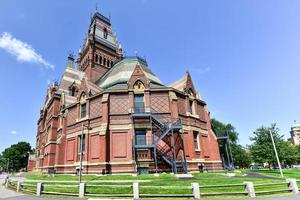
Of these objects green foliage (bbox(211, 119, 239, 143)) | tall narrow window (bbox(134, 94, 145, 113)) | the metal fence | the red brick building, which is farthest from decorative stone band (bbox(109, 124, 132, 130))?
green foliage (bbox(211, 119, 239, 143))

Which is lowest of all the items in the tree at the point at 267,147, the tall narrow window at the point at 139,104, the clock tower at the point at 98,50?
the tree at the point at 267,147

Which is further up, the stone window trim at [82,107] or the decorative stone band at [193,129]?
the stone window trim at [82,107]

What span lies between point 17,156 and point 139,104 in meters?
105

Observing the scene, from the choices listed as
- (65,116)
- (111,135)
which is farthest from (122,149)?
(65,116)

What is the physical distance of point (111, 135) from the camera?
82.2 ft

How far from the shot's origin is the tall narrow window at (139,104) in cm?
2655

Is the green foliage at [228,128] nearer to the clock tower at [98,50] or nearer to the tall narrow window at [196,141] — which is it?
the clock tower at [98,50]

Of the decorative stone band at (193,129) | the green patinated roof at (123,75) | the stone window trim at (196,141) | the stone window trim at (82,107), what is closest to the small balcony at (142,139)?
the decorative stone band at (193,129)

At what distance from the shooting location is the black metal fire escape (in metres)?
24.0

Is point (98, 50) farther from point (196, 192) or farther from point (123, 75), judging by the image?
point (196, 192)

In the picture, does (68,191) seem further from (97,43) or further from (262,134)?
(97,43)

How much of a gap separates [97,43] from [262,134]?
40.5m

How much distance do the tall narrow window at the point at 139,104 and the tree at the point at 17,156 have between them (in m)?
104

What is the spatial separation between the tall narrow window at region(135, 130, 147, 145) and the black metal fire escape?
47.2 inches
